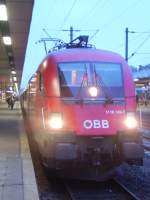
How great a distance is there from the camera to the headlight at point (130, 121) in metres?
12.1

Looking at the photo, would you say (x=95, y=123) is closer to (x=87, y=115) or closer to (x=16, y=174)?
(x=87, y=115)

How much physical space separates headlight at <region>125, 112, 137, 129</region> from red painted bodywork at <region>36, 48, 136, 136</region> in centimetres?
Answer: 9

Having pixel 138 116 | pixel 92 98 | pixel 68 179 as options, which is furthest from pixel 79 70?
pixel 68 179

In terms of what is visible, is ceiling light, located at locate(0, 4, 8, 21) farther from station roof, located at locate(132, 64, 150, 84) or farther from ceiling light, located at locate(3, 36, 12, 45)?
station roof, located at locate(132, 64, 150, 84)

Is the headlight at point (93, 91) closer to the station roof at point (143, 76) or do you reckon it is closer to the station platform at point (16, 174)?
the station platform at point (16, 174)

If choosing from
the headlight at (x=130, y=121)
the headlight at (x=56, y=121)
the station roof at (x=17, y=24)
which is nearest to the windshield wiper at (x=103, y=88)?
the headlight at (x=130, y=121)

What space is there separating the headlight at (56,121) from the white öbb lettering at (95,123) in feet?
1.58

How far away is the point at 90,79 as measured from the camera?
12578mm

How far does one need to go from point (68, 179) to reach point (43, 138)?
122 cm

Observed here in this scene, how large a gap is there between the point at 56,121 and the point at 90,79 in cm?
135

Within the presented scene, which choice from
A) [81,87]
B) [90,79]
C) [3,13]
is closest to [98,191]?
[81,87]

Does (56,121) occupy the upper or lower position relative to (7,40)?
lower

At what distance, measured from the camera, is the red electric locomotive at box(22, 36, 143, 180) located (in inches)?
457

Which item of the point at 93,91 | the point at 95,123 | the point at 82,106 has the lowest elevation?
the point at 95,123
